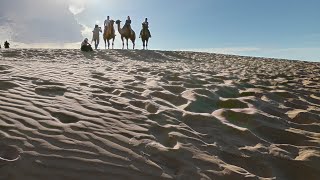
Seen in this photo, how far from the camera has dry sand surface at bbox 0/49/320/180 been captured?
3051 millimetres

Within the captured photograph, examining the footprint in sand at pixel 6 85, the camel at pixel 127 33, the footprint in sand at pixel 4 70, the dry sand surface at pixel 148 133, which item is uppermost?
the camel at pixel 127 33

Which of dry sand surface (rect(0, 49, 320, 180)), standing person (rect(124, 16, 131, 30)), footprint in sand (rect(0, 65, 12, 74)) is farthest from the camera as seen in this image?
standing person (rect(124, 16, 131, 30))

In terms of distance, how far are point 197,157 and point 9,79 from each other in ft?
12.8

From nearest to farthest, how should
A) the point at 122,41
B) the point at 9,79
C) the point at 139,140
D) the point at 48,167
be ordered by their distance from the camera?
the point at 48,167
the point at 139,140
the point at 9,79
the point at 122,41

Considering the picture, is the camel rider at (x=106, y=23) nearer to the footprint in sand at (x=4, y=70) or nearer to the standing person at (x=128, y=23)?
the standing person at (x=128, y=23)

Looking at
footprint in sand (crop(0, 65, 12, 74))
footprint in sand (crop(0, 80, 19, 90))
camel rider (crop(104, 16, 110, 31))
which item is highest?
camel rider (crop(104, 16, 110, 31))

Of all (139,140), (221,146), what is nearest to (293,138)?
(221,146)

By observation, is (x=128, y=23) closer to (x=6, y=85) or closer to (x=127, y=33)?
(x=127, y=33)

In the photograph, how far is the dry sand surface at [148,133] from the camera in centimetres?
305

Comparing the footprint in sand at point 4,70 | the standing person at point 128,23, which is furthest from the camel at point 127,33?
the footprint in sand at point 4,70

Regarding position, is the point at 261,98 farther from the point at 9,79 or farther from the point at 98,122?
the point at 9,79

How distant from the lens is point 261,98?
20.4ft

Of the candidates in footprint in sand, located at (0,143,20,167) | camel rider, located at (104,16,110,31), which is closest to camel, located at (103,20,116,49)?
camel rider, located at (104,16,110,31)

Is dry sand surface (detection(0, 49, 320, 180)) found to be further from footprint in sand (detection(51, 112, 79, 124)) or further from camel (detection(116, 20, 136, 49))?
camel (detection(116, 20, 136, 49))
